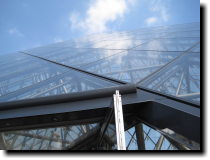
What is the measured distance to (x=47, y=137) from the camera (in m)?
3.04

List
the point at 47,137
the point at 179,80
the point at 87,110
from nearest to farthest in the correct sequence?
1. the point at 87,110
2. the point at 179,80
3. the point at 47,137

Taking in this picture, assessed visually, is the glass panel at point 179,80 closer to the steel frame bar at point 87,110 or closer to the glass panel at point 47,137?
→ the steel frame bar at point 87,110

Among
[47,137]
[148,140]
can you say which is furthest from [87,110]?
[47,137]

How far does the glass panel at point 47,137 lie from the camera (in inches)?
114

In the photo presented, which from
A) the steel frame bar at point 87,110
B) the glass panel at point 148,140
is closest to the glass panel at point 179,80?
the steel frame bar at point 87,110

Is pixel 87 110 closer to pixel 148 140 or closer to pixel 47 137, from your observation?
pixel 148 140

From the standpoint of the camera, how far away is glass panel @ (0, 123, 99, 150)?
2906 mm

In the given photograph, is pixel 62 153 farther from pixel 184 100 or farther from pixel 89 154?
pixel 184 100

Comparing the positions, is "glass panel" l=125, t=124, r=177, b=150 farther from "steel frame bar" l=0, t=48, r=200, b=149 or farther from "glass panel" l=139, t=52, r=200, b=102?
"glass panel" l=139, t=52, r=200, b=102

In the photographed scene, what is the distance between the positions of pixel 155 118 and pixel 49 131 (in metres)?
1.70

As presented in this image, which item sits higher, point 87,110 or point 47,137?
point 87,110

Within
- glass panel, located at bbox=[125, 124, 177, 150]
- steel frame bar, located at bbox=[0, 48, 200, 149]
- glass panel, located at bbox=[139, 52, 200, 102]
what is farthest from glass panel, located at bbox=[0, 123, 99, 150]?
glass panel, located at bbox=[139, 52, 200, 102]

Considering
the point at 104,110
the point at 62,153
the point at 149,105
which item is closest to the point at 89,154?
the point at 62,153

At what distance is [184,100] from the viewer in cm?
214
